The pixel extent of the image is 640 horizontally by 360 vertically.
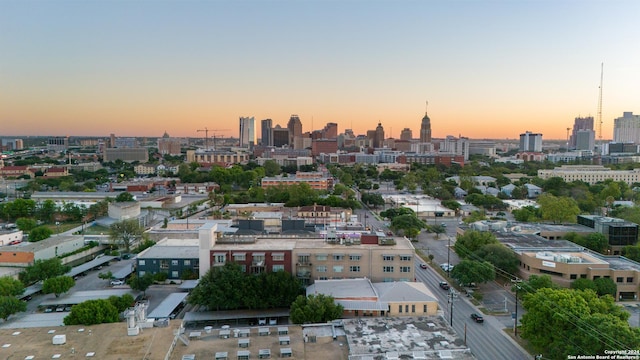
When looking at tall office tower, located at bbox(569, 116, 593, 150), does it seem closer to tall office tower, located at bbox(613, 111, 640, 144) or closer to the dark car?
tall office tower, located at bbox(613, 111, 640, 144)

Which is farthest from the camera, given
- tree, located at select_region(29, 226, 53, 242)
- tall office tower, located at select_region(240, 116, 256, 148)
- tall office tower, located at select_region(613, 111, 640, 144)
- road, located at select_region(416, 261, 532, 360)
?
tall office tower, located at select_region(240, 116, 256, 148)

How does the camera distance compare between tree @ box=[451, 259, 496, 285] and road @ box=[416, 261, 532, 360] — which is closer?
road @ box=[416, 261, 532, 360]

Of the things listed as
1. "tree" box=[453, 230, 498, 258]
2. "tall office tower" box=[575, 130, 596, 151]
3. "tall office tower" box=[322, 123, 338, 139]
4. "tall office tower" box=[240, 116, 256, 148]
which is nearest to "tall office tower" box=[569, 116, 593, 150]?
"tall office tower" box=[575, 130, 596, 151]

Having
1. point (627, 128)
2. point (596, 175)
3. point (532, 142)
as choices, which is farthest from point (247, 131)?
point (596, 175)

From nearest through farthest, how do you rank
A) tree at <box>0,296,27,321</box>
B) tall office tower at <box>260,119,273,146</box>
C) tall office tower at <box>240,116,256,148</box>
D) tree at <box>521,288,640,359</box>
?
1. tree at <box>521,288,640,359</box>
2. tree at <box>0,296,27,321</box>
3. tall office tower at <box>260,119,273,146</box>
4. tall office tower at <box>240,116,256,148</box>

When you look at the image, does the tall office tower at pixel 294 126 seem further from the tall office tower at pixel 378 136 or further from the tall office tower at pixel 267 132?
the tall office tower at pixel 378 136

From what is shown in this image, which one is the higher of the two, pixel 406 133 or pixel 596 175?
pixel 406 133

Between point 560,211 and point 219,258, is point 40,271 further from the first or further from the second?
point 560,211

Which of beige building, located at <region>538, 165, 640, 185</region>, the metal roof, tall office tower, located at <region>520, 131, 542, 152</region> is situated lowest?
the metal roof
